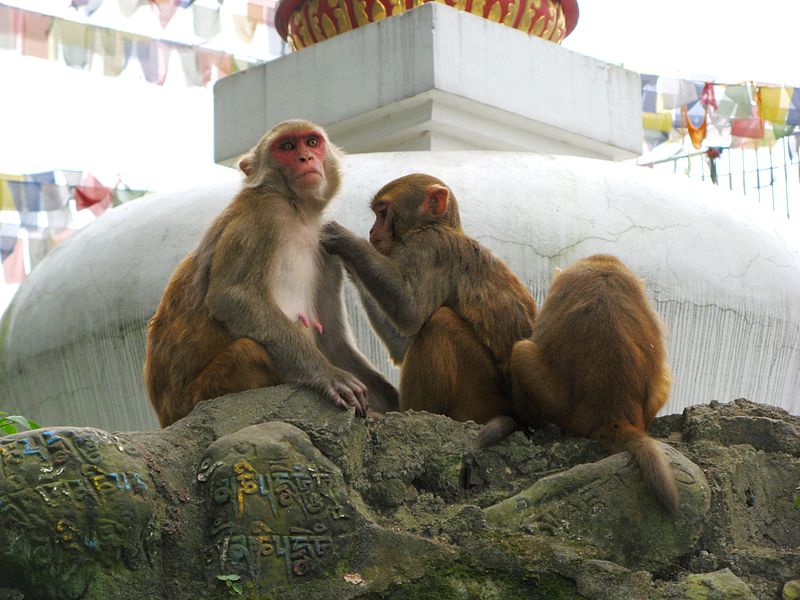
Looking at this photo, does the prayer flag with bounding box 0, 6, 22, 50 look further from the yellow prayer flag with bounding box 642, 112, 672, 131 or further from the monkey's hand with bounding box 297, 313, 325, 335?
the monkey's hand with bounding box 297, 313, 325, 335

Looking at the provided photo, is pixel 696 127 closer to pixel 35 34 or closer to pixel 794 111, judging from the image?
pixel 794 111

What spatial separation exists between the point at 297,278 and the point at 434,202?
631 mm

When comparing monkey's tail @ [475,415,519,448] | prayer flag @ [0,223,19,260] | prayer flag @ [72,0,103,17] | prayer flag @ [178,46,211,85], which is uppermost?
prayer flag @ [72,0,103,17]

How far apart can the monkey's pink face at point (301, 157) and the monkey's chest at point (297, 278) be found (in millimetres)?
221

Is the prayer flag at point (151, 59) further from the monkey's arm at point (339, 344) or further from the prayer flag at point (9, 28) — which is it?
the monkey's arm at point (339, 344)

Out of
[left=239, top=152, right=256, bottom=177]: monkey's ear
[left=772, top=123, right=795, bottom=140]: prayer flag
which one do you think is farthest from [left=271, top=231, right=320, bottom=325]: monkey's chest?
[left=772, top=123, right=795, bottom=140]: prayer flag

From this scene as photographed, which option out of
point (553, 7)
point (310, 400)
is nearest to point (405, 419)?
point (310, 400)

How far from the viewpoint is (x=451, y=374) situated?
5.20m

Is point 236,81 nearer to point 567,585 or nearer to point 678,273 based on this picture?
point 678,273

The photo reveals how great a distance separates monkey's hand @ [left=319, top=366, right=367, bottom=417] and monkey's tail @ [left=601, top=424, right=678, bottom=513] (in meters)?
0.86

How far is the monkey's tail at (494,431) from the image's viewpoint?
4.82 meters

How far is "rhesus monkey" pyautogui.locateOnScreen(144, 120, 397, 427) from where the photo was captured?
196 inches

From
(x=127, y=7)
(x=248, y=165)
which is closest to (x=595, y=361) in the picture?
(x=248, y=165)

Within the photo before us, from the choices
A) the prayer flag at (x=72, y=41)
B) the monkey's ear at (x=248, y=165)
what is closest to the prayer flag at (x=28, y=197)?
the prayer flag at (x=72, y=41)
